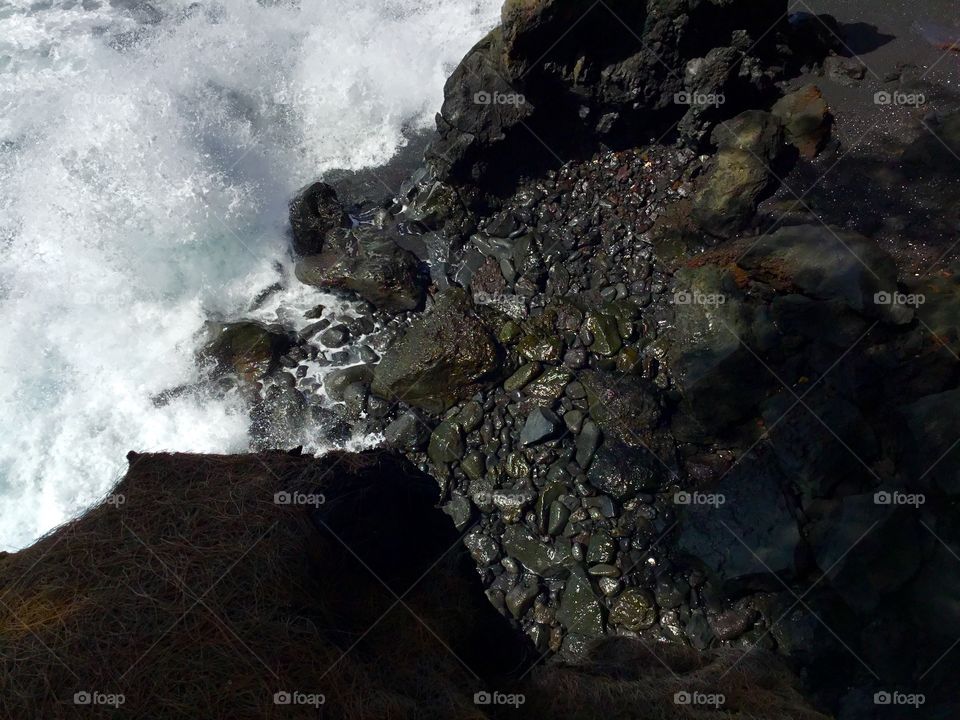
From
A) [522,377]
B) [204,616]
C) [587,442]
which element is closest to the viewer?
[204,616]

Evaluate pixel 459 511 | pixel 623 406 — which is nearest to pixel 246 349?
pixel 459 511

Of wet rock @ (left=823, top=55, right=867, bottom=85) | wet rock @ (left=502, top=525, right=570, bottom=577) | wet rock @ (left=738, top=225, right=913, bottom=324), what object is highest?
wet rock @ (left=823, top=55, right=867, bottom=85)

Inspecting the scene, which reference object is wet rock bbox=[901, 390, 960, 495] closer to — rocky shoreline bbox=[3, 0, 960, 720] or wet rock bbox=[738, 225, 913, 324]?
rocky shoreline bbox=[3, 0, 960, 720]

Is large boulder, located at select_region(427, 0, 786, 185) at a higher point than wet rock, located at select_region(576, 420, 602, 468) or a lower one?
higher

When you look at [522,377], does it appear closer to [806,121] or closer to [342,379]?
[342,379]

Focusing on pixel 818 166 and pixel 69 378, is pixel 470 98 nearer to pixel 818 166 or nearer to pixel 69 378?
pixel 818 166


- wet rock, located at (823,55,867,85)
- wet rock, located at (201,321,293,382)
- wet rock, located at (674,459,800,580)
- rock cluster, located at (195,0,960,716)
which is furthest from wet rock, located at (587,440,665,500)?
wet rock, located at (823,55,867,85)

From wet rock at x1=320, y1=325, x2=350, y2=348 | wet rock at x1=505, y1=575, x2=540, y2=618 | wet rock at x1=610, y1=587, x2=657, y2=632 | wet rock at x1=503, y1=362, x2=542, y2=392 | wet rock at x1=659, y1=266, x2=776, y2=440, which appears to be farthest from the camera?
wet rock at x1=320, y1=325, x2=350, y2=348
